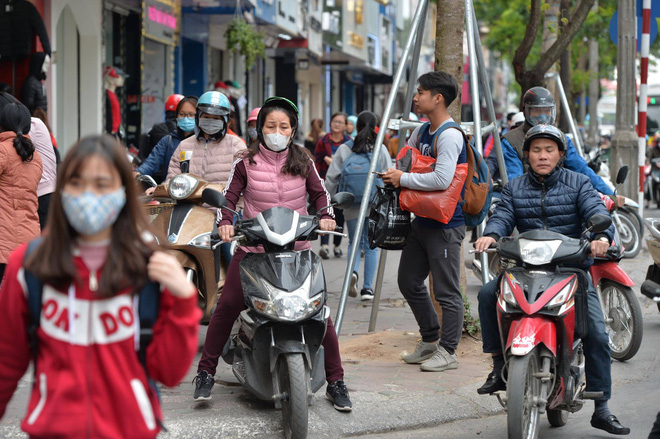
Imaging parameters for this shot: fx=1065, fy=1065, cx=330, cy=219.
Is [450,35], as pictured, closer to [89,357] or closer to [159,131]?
[159,131]

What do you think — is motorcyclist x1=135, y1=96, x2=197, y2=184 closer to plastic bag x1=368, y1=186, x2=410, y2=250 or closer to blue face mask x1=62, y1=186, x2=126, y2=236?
plastic bag x1=368, y1=186, x2=410, y2=250

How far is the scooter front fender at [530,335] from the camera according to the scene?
189 inches

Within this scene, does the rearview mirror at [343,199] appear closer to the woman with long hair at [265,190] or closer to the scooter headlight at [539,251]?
the woman with long hair at [265,190]

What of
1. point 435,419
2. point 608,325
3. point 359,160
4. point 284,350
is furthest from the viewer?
point 359,160

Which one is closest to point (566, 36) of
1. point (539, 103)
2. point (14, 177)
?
point (539, 103)

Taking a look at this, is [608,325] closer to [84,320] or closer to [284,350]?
[284,350]

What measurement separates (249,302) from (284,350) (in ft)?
1.11

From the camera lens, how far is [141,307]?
2934 mm

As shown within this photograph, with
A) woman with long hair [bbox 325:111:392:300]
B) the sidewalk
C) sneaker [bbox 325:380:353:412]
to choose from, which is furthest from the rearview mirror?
woman with long hair [bbox 325:111:392:300]

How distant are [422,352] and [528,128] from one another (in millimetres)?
2111

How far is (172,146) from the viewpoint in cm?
832

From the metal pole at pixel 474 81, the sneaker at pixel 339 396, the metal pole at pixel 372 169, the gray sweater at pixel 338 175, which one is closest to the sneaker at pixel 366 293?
the gray sweater at pixel 338 175

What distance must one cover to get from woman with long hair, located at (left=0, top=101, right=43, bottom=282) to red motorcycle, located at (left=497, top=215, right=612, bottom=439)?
3831 mm

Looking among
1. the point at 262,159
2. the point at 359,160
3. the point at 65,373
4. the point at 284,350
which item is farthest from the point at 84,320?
the point at 359,160
